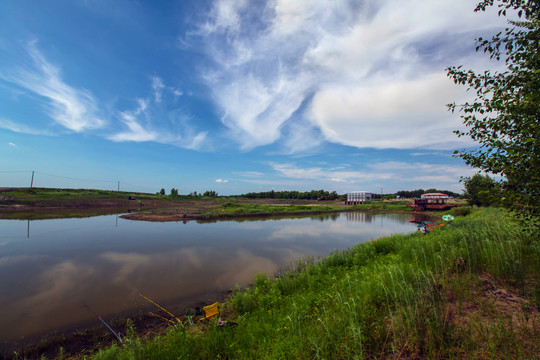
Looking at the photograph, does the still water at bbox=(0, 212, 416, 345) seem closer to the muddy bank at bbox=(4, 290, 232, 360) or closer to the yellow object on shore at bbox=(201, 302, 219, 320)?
the muddy bank at bbox=(4, 290, 232, 360)

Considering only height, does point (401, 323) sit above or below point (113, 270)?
above

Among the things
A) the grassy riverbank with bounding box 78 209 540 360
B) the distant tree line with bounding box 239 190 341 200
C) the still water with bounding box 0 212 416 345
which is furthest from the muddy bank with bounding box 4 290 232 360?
the distant tree line with bounding box 239 190 341 200

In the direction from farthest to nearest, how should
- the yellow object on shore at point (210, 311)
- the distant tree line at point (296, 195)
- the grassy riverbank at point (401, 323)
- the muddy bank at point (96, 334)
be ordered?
the distant tree line at point (296, 195)
the yellow object on shore at point (210, 311)
the muddy bank at point (96, 334)
the grassy riverbank at point (401, 323)

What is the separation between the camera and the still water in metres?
7.14

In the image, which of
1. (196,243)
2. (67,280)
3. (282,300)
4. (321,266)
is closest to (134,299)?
(67,280)

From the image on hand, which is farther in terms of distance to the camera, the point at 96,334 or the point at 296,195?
the point at 296,195

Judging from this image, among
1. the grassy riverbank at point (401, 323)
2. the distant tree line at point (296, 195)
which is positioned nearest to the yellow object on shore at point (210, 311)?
the grassy riverbank at point (401, 323)

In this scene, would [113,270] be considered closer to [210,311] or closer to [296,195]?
[210,311]

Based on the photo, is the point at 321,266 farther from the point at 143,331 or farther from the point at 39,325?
the point at 39,325

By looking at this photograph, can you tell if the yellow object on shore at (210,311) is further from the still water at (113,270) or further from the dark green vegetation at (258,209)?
the dark green vegetation at (258,209)

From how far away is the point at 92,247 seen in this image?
50.1 feet

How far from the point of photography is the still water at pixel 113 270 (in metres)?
7.14

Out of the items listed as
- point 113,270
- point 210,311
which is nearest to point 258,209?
point 113,270

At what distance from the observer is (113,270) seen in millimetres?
10891
